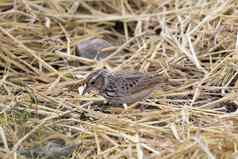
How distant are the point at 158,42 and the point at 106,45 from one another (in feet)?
1.74

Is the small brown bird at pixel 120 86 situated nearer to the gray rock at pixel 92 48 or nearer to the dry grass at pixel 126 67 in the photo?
the dry grass at pixel 126 67

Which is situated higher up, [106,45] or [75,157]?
[106,45]

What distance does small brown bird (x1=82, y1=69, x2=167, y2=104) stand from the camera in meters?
6.86

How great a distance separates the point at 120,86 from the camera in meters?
6.95

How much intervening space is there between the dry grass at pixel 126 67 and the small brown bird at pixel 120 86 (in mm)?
109

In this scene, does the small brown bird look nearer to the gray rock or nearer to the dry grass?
the dry grass

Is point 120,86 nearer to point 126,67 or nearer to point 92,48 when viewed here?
point 126,67

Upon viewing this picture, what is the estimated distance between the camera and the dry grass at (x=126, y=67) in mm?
6164

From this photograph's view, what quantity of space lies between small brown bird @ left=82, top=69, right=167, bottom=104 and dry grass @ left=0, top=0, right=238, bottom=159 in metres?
0.11

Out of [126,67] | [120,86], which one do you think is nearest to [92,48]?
[126,67]

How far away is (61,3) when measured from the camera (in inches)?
360

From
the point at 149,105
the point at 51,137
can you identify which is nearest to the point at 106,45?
the point at 149,105

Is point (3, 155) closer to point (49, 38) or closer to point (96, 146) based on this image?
point (96, 146)

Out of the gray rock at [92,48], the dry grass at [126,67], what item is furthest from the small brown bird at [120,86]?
the gray rock at [92,48]
